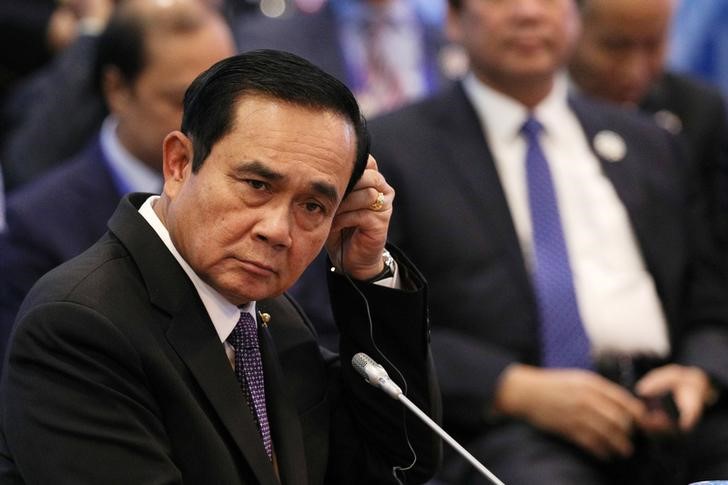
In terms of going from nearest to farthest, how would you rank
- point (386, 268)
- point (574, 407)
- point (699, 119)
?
1. point (386, 268)
2. point (574, 407)
3. point (699, 119)

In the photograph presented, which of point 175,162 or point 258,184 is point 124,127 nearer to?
point 175,162

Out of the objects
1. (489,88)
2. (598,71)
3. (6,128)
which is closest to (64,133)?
(6,128)

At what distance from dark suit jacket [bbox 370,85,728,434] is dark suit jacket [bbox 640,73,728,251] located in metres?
0.63

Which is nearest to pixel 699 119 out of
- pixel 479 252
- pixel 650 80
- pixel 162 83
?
pixel 650 80

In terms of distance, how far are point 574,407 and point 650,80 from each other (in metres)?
1.61

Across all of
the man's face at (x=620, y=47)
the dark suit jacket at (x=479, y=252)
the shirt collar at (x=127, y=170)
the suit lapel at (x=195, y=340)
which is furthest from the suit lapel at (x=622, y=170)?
the suit lapel at (x=195, y=340)

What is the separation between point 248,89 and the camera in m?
1.72

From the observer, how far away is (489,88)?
10.4 ft

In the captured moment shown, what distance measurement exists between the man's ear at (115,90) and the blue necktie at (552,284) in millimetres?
992

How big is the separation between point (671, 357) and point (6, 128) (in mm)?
2314

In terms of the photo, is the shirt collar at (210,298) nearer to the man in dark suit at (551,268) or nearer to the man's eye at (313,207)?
the man's eye at (313,207)

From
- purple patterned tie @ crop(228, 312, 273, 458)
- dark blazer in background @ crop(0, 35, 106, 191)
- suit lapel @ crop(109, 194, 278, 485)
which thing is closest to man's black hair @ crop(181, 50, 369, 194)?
suit lapel @ crop(109, 194, 278, 485)

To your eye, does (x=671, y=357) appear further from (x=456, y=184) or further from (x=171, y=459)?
(x=171, y=459)

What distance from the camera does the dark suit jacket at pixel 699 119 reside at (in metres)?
3.84
